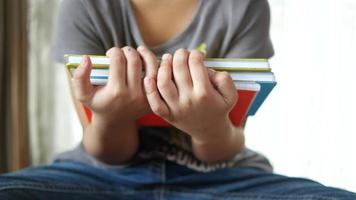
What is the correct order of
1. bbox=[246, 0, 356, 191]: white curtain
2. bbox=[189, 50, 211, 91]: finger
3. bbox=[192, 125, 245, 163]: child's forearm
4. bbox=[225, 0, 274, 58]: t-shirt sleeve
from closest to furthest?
bbox=[189, 50, 211, 91]: finger → bbox=[192, 125, 245, 163]: child's forearm → bbox=[225, 0, 274, 58]: t-shirt sleeve → bbox=[246, 0, 356, 191]: white curtain

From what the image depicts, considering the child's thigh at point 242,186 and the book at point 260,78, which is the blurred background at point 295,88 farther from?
the book at point 260,78

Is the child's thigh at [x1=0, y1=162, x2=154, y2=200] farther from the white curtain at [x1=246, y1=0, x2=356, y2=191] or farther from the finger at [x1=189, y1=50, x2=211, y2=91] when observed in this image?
the white curtain at [x1=246, y1=0, x2=356, y2=191]

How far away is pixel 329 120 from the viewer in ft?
4.23

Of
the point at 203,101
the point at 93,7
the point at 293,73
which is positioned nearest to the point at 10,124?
the point at 93,7

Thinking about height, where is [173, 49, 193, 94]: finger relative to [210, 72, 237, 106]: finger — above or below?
above

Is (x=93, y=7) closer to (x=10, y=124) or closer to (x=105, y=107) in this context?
(x=105, y=107)

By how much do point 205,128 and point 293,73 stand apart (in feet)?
2.48

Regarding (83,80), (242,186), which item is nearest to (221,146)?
(242,186)

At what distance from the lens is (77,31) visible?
0.81 meters

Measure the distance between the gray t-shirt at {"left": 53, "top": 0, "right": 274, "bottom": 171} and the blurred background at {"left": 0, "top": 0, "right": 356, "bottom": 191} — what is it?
0.48m

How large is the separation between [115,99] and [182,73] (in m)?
0.10

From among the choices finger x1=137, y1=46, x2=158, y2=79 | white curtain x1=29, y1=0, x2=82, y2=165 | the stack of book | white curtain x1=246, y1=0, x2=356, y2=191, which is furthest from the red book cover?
white curtain x1=29, y1=0, x2=82, y2=165

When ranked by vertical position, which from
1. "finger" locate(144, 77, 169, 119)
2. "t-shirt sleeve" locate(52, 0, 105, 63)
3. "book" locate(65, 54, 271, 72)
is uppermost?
"t-shirt sleeve" locate(52, 0, 105, 63)

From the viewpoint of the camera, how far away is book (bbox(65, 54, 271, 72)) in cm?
54
